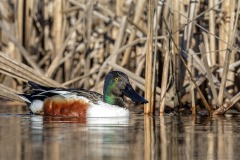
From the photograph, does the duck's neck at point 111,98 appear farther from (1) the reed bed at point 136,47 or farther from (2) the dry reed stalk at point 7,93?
(2) the dry reed stalk at point 7,93

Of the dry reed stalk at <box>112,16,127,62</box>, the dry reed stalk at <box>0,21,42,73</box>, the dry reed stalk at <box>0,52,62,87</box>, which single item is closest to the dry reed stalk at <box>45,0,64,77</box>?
the dry reed stalk at <box>0,21,42,73</box>

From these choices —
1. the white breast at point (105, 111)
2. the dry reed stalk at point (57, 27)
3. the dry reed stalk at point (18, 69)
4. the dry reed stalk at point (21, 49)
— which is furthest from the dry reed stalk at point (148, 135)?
the dry reed stalk at point (57, 27)

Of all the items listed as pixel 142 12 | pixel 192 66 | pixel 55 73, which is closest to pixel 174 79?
pixel 192 66

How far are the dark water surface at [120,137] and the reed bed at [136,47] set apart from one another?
59 centimetres

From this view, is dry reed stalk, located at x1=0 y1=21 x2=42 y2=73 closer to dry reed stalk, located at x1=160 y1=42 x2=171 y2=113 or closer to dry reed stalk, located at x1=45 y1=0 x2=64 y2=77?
dry reed stalk, located at x1=45 y1=0 x2=64 y2=77

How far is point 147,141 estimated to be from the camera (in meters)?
6.93

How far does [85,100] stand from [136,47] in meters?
2.02

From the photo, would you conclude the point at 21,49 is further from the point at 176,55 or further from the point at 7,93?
the point at 176,55

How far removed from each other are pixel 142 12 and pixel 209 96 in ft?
4.78

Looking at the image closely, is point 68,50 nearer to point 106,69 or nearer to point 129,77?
point 106,69

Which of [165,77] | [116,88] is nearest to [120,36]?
[116,88]

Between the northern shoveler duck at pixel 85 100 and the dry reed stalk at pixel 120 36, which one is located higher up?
the dry reed stalk at pixel 120 36

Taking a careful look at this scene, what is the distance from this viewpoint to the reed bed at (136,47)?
9.27 metres

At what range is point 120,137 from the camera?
7.23m
